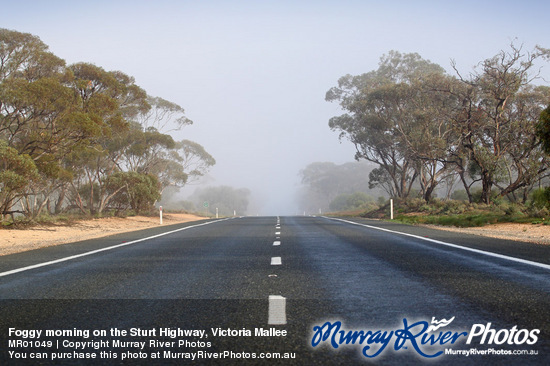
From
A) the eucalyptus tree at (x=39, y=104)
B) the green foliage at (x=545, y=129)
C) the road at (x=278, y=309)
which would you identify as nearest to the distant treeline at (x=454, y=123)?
the green foliage at (x=545, y=129)

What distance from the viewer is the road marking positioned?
14.0 feet

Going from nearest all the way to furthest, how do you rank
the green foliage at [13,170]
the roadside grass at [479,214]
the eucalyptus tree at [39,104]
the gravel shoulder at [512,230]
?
the gravel shoulder at [512,230] < the roadside grass at [479,214] < the green foliage at [13,170] < the eucalyptus tree at [39,104]

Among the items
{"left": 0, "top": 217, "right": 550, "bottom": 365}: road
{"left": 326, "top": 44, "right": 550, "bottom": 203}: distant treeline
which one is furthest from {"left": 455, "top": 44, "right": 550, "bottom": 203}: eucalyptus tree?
{"left": 0, "top": 217, "right": 550, "bottom": 365}: road

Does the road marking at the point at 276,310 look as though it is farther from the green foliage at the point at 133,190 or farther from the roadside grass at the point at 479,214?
the green foliage at the point at 133,190

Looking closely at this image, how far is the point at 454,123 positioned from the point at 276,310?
2792cm

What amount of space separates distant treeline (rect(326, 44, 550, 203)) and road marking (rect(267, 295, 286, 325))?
15423 millimetres

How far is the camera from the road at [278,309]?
11.2 ft

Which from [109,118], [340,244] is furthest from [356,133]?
[340,244]

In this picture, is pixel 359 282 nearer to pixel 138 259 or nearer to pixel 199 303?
pixel 199 303

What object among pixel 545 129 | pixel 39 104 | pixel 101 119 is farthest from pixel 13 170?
pixel 545 129

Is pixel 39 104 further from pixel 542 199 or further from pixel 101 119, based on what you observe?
pixel 542 199

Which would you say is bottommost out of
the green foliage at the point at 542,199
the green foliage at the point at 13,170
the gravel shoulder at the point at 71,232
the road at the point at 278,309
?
the gravel shoulder at the point at 71,232

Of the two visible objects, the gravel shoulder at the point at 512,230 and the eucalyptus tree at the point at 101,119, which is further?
the eucalyptus tree at the point at 101,119

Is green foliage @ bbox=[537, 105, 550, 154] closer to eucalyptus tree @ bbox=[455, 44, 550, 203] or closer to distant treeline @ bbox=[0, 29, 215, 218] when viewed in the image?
eucalyptus tree @ bbox=[455, 44, 550, 203]
